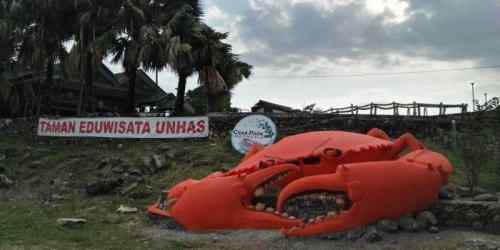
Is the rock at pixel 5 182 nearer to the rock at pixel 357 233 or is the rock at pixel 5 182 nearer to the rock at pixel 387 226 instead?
the rock at pixel 357 233

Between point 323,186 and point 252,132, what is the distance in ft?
28.0

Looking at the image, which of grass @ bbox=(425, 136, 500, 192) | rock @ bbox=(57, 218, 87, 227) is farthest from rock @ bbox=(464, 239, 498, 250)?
rock @ bbox=(57, 218, 87, 227)

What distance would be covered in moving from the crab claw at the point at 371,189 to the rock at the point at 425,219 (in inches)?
13.0

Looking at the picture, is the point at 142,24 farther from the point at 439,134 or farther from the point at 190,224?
the point at 190,224

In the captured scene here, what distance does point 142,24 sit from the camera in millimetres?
21172

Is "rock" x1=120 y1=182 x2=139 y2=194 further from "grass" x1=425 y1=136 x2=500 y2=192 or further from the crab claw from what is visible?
"grass" x1=425 y1=136 x2=500 y2=192

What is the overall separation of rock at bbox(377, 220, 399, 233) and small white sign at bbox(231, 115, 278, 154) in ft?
25.3

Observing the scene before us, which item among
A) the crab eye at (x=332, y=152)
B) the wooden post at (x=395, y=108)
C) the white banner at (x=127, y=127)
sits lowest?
the crab eye at (x=332, y=152)

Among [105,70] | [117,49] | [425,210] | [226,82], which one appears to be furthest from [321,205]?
[105,70]

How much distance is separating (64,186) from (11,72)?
12510 millimetres

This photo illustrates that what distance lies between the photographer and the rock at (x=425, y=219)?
25.8 ft

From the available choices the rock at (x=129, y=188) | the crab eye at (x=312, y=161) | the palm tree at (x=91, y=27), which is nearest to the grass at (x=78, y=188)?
the rock at (x=129, y=188)

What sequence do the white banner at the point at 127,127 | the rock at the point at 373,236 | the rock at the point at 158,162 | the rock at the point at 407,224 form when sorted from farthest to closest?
the white banner at the point at 127,127 < the rock at the point at 158,162 < the rock at the point at 407,224 < the rock at the point at 373,236

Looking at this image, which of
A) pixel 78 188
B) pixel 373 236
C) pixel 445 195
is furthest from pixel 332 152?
pixel 78 188
